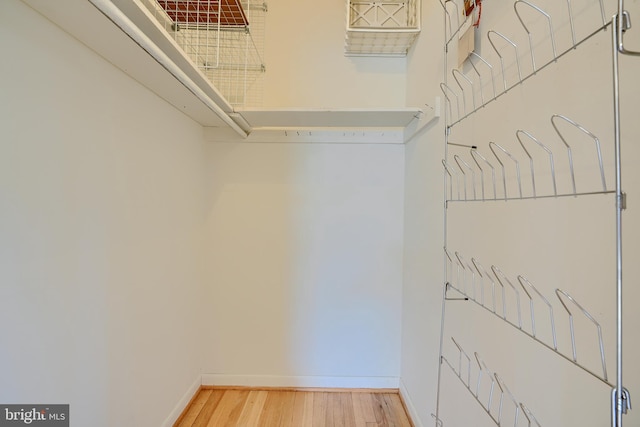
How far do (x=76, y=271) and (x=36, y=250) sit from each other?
166 mm

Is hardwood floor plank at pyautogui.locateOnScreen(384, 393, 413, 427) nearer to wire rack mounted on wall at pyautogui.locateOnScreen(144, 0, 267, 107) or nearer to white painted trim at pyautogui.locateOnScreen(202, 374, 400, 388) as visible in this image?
white painted trim at pyautogui.locateOnScreen(202, 374, 400, 388)

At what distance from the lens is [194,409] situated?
1.82m

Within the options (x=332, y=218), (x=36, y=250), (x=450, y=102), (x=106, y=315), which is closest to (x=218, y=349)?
(x=106, y=315)

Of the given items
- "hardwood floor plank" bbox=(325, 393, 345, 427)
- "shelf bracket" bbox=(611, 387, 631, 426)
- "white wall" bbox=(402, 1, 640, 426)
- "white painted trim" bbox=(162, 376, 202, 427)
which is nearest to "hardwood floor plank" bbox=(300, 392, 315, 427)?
"hardwood floor plank" bbox=(325, 393, 345, 427)

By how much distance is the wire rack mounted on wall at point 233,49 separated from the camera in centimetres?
171

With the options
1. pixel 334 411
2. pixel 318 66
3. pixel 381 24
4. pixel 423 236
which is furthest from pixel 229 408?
pixel 381 24

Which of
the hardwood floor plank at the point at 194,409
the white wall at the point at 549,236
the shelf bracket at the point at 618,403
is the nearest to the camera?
the shelf bracket at the point at 618,403

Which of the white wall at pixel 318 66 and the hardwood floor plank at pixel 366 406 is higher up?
the white wall at pixel 318 66

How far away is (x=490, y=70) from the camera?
928 mm

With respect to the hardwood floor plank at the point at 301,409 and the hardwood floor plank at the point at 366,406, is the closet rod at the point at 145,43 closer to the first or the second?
the hardwood floor plank at the point at 301,409

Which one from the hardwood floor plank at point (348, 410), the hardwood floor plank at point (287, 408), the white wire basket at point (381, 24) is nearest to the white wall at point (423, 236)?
the white wire basket at point (381, 24)

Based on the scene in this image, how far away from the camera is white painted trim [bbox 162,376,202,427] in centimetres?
161

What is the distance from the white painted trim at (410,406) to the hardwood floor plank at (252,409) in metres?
0.95

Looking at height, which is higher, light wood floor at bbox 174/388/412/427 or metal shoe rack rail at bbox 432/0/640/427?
metal shoe rack rail at bbox 432/0/640/427
